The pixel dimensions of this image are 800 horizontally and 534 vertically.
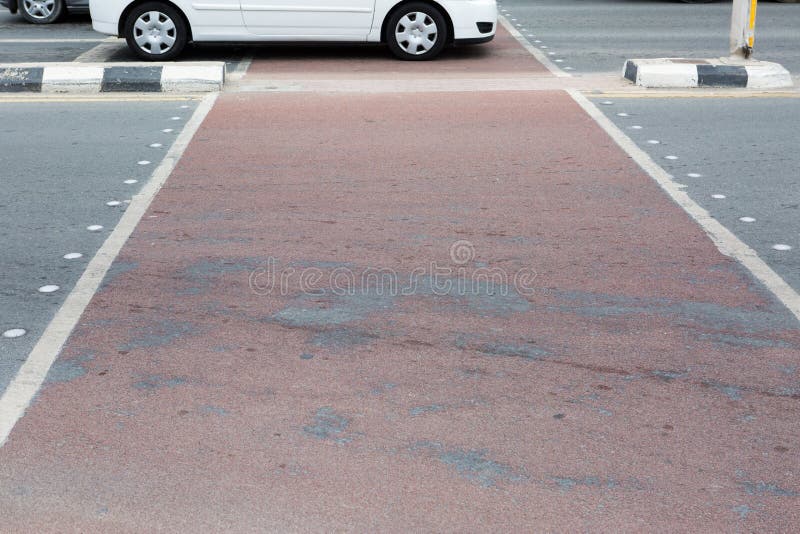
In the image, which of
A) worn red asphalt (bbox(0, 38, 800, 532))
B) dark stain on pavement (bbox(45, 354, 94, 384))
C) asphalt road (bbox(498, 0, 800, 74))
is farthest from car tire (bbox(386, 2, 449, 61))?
dark stain on pavement (bbox(45, 354, 94, 384))

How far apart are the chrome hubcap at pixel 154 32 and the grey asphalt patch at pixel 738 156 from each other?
4681 millimetres

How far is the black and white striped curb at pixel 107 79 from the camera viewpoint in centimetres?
912

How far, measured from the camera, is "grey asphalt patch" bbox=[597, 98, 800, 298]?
5.55m

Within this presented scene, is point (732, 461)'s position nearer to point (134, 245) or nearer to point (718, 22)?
point (134, 245)

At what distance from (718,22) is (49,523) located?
13125 mm

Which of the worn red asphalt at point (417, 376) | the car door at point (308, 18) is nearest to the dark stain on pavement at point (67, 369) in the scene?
the worn red asphalt at point (417, 376)

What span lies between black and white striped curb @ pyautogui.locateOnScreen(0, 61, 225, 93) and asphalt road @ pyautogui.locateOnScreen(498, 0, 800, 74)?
3860 millimetres

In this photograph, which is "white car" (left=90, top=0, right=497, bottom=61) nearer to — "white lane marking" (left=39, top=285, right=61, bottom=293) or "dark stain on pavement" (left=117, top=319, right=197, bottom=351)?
"white lane marking" (left=39, top=285, right=61, bottom=293)

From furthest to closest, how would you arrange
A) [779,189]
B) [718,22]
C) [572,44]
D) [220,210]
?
[718,22]
[572,44]
[779,189]
[220,210]

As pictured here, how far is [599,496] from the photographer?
310 centimetres

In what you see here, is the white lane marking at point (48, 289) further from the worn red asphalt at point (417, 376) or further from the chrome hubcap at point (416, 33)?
the chrome hubcap at point (416, 33)

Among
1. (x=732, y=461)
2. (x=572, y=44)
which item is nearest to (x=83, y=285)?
(x=732, y=461)

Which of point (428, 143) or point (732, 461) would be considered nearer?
point (732, 461)

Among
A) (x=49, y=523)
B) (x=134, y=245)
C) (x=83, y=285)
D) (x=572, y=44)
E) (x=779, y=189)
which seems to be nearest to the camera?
(x=49, y=523)
